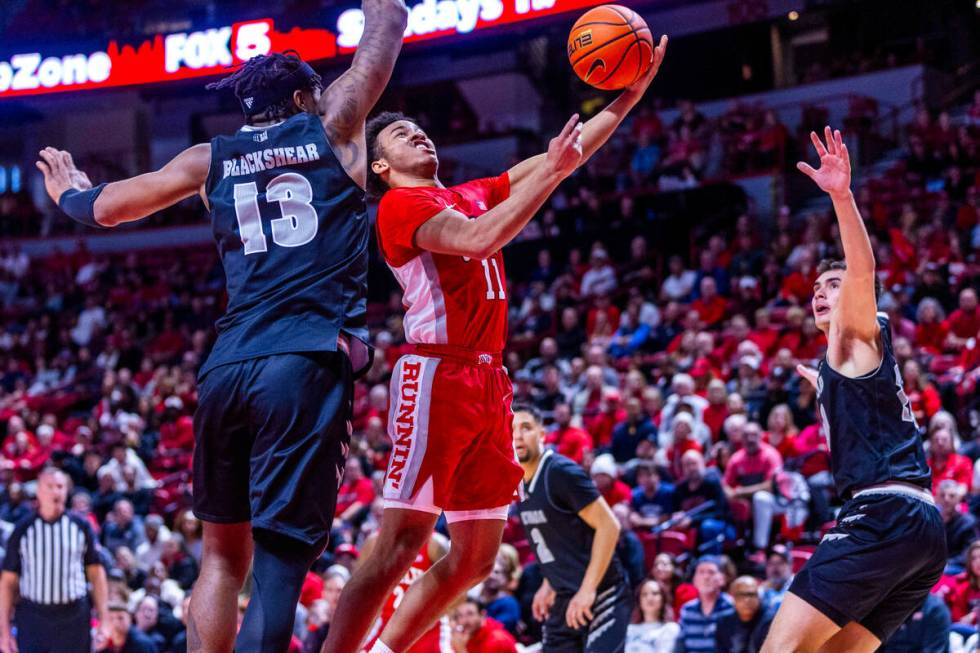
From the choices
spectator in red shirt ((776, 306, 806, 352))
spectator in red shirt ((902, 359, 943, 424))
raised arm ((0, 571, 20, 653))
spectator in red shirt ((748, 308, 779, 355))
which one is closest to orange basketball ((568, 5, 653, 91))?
raised arm ((0, 571, 20, 653))

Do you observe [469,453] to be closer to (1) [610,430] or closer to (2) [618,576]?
(2) [618,576]

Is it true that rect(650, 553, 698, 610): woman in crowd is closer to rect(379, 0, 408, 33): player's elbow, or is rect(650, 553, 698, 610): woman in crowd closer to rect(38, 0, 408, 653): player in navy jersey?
rect(38, 0, 408, 653): player in navy jersey

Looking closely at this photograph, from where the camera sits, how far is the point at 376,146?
503 centimetres

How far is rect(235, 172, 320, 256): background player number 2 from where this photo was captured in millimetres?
3844

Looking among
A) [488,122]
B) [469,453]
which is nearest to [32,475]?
[488,122]

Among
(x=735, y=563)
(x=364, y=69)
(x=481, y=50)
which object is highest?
(x=481, y=50)

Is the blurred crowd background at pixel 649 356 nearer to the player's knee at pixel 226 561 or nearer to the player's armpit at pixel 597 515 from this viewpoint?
the player's armpit at pixel 597 515

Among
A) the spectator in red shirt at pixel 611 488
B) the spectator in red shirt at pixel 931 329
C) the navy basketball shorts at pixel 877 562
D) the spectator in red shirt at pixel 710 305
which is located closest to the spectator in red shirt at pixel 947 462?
the spectator in red shirt at pixel 611 488

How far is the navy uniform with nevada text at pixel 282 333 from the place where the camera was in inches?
143

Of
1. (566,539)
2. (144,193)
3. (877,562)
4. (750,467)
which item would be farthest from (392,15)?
(750,467)

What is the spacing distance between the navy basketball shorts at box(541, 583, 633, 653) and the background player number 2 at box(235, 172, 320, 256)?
3.89 m

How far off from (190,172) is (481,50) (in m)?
21.2

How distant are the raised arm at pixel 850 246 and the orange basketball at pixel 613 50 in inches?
30.5

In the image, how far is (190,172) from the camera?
397 centimetres
